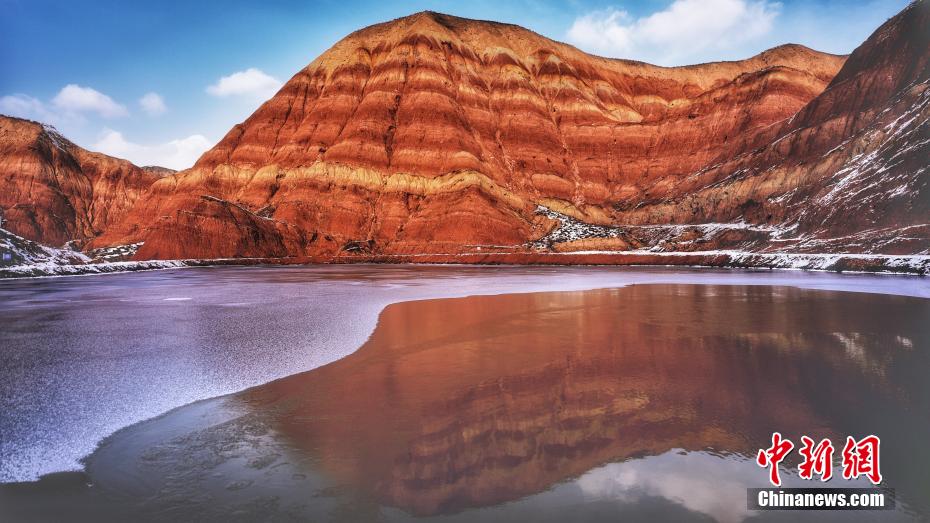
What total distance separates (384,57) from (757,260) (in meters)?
71.2

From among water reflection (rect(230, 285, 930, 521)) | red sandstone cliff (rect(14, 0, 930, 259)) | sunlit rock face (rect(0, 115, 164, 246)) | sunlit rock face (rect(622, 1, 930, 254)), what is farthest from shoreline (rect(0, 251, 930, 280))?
sunlit rock face (rect(0, 115, 164, 246))

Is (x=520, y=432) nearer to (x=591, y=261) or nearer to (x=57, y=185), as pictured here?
(x=591, y=261)

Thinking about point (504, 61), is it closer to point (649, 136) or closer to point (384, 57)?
point (384, 57)

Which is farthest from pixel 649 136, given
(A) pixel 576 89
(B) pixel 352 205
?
(B) pixel 352 205

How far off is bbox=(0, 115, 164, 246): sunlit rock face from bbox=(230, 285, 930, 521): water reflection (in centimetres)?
12064

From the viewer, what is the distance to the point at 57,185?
110688mm

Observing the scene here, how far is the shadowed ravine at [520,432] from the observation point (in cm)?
379

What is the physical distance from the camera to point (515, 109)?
287 feet

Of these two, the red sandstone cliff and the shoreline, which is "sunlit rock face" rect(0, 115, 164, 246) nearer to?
the red sandstone cliff

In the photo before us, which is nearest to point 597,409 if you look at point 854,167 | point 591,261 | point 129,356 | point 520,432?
point 520,432

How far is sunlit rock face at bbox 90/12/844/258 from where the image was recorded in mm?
72312

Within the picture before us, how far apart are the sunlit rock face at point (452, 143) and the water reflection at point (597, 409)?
58259mm

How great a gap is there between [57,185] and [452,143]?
95322 mm

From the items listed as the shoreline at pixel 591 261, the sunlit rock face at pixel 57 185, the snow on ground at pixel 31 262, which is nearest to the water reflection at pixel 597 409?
the shoreline at pixel 591 261
